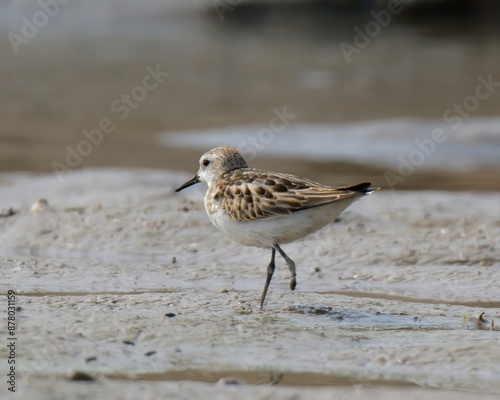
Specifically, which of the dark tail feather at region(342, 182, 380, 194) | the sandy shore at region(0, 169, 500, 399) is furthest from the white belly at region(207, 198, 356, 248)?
the sandy shore at region(0, 169, 500, 399)

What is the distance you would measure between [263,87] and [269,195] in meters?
10.6

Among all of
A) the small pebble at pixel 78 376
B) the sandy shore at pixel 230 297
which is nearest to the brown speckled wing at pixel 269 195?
the sandy shore at pixel 230 297

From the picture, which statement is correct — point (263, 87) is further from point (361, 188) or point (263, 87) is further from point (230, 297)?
point (361, 188)

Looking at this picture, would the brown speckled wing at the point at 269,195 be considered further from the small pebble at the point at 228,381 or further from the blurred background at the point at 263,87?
the blurred background at the point at 263,87

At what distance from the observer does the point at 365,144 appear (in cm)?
1446

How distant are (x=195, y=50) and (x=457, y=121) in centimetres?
628

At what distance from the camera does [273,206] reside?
22.8 feet

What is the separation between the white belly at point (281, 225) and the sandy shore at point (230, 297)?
0.44 metres

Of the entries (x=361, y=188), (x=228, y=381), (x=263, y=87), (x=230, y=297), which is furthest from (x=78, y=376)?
(x=263, y=87)

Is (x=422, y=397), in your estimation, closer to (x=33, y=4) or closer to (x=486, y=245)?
(x=486, y=245)

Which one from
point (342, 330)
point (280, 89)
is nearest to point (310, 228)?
point (342, 330)

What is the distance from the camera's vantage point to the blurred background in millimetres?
13781

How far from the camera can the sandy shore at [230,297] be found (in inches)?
215

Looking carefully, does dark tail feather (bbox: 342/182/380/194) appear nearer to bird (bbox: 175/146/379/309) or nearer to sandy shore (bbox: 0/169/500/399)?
bird (bbox: 175/146/379/309)
